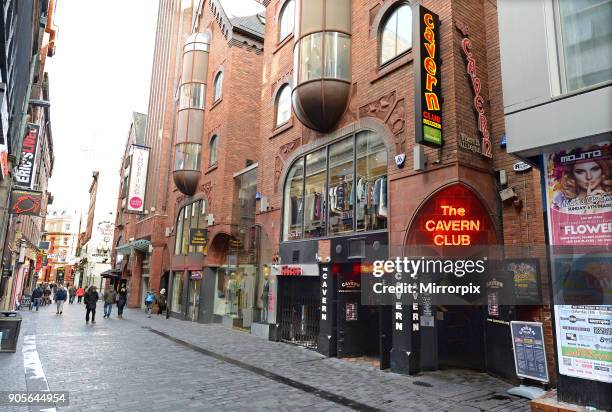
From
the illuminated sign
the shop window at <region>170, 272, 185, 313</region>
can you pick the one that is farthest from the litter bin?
the shop window at <region>170, 272, 185, 313</region>

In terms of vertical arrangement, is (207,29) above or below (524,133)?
above

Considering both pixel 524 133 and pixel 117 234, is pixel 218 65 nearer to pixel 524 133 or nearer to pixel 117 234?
pixel 524 133

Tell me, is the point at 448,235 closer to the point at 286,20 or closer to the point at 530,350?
the point at 530,350

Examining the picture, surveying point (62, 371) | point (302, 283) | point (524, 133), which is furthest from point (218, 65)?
point (524, 133)

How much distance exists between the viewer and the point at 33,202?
46.8 feet

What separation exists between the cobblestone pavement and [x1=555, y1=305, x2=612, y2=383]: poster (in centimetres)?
204

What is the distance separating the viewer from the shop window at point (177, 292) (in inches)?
943

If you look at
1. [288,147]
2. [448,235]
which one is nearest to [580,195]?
[448,235]

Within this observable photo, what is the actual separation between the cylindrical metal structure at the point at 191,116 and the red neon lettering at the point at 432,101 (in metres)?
16.7

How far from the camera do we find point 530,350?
24.2 ft

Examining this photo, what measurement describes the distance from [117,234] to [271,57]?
34611mm

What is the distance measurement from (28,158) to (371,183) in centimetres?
1440

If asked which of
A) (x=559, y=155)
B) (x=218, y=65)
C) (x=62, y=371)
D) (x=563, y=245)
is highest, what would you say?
(x=218, y=65)

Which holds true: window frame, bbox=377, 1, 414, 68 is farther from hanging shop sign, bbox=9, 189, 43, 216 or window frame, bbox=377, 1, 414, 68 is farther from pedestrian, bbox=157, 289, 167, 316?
pedestrian, bbox=157, 289, 167, 316
